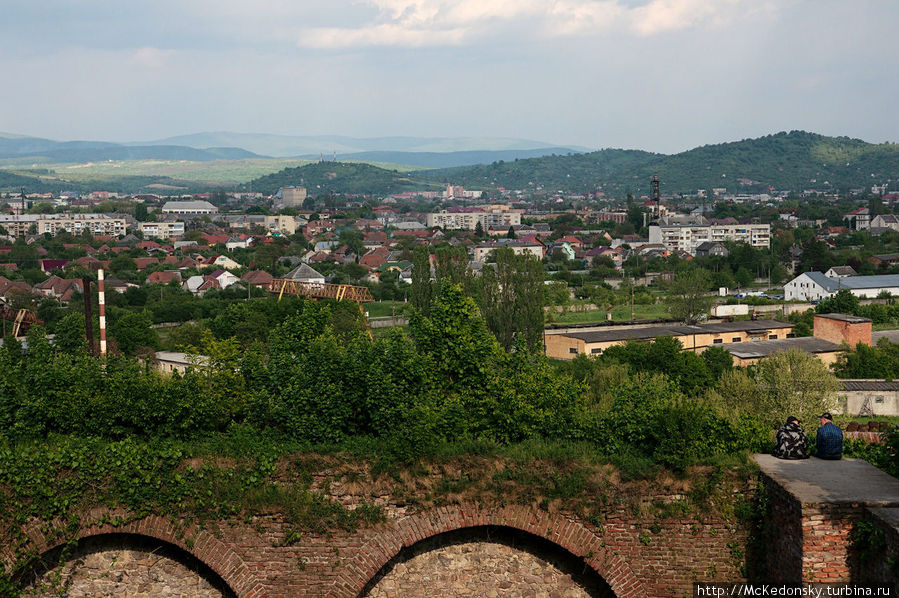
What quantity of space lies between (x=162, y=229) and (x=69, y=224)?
10702mm

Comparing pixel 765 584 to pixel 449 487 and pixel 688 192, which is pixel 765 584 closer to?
pixel 449 487

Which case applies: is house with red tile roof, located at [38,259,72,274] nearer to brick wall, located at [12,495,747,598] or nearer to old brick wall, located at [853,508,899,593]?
brick wall, located at [12,495,747,598]

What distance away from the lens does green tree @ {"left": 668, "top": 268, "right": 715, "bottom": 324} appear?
133 ft

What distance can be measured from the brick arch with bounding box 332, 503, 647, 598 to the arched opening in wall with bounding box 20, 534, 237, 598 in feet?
3.86

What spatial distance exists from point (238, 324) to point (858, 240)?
6939 cm

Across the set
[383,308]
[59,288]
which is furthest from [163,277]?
[383,308]

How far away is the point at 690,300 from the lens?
40.5 m

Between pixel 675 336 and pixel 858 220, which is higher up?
pixel 858 220

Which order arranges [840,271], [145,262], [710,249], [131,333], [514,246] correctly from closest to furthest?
[131,333]
[840,271]
[145,262]
[710,249]
[514,246]

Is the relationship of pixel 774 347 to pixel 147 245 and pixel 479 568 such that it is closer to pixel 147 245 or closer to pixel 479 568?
pixel 479 568

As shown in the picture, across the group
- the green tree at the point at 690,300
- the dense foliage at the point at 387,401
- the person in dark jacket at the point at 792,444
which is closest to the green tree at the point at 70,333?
the dense foliage at the point at 387,401

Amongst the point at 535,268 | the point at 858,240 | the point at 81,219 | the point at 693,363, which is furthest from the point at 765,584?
the point at 81,219

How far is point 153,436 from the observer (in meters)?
8.02

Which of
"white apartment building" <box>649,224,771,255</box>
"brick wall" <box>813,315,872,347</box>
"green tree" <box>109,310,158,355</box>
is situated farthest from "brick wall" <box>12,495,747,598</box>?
"white apartment building" <box>649,224,771,255</box>
